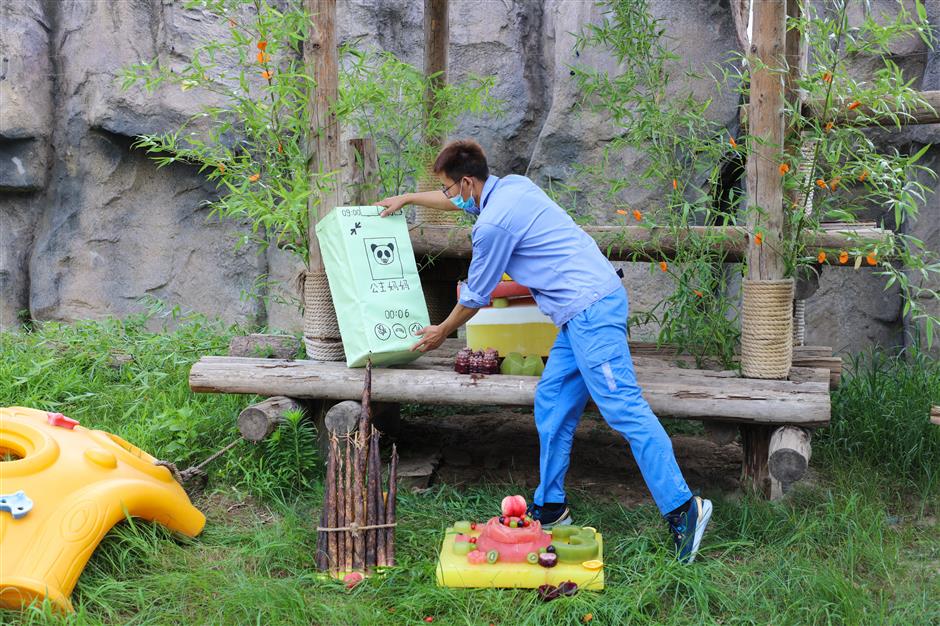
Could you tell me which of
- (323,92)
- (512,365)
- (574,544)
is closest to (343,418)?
(512,365)

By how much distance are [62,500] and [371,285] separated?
5.05 feet

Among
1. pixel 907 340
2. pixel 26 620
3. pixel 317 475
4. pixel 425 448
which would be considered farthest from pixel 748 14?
pixel 26 620

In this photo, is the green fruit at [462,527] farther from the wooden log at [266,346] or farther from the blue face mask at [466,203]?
the wooden log at [266,346]

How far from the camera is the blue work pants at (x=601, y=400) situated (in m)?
3.29

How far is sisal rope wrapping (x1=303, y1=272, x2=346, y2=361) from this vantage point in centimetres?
430

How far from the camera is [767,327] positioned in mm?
3854

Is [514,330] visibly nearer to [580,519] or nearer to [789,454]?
[580,519]

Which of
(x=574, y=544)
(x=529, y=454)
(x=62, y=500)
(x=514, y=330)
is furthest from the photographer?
(x=529, y=454)

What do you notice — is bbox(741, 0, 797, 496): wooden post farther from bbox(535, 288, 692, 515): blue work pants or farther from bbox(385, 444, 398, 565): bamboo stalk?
bbox(385, 444, 398, 565): bamboo stalk

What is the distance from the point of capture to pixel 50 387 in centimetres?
521

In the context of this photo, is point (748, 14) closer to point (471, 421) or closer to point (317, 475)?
point (471, 421)

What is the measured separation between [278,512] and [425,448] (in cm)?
107

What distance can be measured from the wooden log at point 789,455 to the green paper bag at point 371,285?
1.63m

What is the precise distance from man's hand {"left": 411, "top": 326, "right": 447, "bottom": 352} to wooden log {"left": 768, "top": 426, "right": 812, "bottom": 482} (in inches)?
57.9
